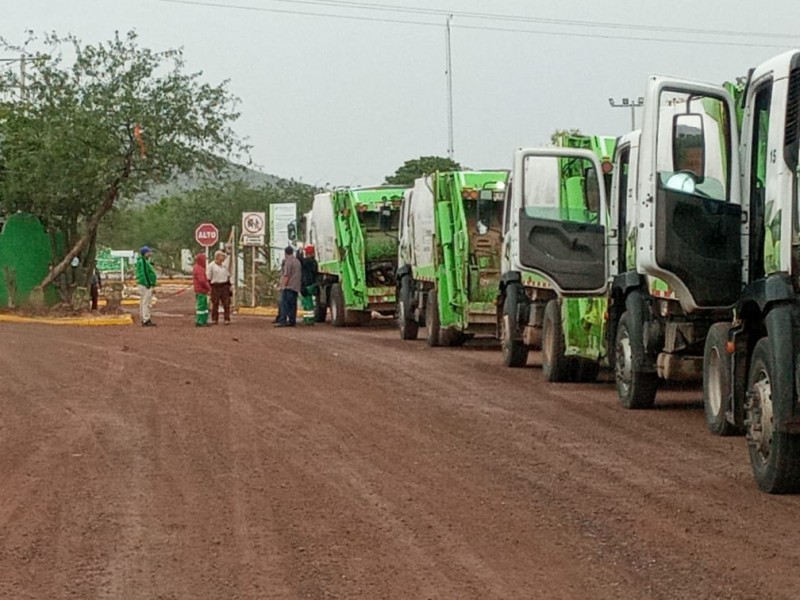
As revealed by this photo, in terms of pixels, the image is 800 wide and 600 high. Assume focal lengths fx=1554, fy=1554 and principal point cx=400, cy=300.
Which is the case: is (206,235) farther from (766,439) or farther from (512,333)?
(766,439)

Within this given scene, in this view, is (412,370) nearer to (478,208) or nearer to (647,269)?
(478,208)

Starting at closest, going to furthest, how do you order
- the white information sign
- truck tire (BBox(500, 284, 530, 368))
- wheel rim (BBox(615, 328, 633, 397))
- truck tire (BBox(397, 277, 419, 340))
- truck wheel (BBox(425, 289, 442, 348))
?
wheel rim (BBox(615, 328, 633, 397)), truck tire (BBox(500, 284, 530, 368)), truck wheel (BBox(425, 289, 442, 348)), truck tire (BBox(397, 277, 419, 340)), the white information sign

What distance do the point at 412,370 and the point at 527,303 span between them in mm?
1760

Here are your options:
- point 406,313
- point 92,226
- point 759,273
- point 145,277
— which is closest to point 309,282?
point 145,277

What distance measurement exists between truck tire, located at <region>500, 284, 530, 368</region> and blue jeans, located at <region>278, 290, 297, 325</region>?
1185 centimetres

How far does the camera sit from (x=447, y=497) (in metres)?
9.73

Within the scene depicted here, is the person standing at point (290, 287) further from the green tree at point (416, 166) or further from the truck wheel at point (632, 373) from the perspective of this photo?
the green tree at point (416, 166)

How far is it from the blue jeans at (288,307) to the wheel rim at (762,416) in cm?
2229

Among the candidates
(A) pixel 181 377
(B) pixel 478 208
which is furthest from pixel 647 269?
(B) pixel 478 208

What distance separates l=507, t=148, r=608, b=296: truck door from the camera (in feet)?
57.9

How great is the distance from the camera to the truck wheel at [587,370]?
18.0 meters

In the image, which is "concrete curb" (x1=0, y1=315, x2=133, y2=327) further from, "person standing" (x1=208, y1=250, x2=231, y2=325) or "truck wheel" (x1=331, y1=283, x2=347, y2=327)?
"truck wheel" (x1=331, y1=283, x2=347, y2=327)

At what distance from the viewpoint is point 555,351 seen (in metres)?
17.8

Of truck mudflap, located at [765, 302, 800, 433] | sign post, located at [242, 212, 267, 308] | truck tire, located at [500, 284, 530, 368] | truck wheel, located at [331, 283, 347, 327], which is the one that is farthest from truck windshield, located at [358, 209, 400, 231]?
truck mudflap, located at [765, 302, 800, 433]
